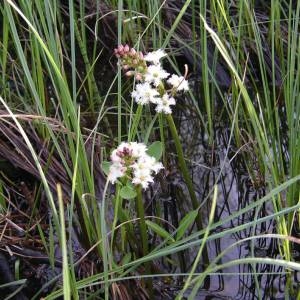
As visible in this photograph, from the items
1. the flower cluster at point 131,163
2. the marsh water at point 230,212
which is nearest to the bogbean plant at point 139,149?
the flower cluster at point 131,163

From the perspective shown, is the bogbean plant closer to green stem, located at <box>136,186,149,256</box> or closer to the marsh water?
green stem, located at <box>136,186,149,256</box>

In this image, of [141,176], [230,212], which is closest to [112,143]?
[230,212]

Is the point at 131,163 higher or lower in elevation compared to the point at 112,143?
lower

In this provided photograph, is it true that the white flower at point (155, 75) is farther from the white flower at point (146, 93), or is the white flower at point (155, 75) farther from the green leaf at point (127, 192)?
the green leaf at point (127, 192)

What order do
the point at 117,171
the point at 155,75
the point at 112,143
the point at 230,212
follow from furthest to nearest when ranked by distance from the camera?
the point at 112,143
the point at 230,212
the point at 155,75
the point at 117,171

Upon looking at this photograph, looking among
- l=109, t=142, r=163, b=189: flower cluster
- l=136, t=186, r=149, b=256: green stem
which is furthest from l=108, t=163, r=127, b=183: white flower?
l=136, t=186, r=149, b=256: green stem

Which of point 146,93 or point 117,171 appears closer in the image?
point 117,171

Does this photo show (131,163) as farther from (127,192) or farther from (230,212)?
(230,212)

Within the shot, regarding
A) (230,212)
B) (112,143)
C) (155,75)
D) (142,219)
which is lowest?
(142,219)

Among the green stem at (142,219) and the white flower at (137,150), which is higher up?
the white flower at (137,150)

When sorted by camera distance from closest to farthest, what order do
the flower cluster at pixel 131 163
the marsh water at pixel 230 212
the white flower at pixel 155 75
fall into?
the flower cluster at pixel 131 163 → the white flower at pixel 155 75 → the marsh water at pixel 230 212

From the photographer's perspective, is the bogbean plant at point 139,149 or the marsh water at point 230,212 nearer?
the bogbean plant at point 139,149
